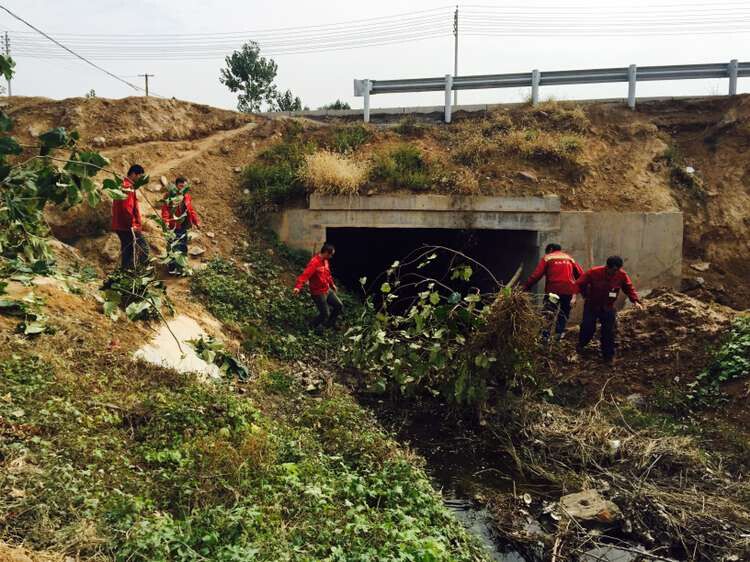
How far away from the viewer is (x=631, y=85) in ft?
48.1

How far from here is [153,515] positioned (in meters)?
4.64

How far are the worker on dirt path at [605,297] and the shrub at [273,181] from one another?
18.9ft

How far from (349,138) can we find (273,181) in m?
2.20

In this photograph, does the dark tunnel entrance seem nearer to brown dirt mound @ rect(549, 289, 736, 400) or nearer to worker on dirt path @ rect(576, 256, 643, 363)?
brown dirt mound @ rect(549, 289, 736, 400)

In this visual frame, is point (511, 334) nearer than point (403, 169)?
Yes

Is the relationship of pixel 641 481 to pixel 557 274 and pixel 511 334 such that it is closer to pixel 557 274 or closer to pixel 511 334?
pixel 511 334

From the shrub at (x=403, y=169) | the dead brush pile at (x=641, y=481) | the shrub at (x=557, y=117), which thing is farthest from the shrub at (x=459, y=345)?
the shrub at (x=557, y=117)

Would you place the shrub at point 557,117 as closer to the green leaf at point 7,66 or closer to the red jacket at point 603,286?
the red jacket at point 603,286

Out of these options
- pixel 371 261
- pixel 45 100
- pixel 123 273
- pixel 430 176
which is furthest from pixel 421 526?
pixel 45 100

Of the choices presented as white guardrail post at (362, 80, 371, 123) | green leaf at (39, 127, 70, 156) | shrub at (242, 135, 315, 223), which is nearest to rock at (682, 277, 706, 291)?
shrub at (242, 135, 315, 223)

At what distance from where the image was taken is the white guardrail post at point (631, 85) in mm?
14352

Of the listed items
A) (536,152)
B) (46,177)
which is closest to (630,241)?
(536,152)

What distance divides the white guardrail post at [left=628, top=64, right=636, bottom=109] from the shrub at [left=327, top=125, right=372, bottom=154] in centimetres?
587

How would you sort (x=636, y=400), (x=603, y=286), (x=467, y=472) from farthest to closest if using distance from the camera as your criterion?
(x=603, y=286)
(x=636, y=400)
(x=467, y=472)
